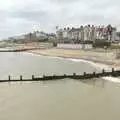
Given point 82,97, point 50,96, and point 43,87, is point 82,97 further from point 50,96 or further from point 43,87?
point 43,87

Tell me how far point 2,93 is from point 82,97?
31.3 feet

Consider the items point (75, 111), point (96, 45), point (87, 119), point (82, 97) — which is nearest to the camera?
point (87, 119)

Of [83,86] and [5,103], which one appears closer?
[5,103]

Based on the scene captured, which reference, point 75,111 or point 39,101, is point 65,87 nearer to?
point 39,101

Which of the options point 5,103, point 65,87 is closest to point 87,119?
point 5,103

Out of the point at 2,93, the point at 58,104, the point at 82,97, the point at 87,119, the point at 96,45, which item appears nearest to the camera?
the point at 87,119

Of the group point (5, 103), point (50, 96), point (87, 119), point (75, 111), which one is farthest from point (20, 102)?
point (87, 119)

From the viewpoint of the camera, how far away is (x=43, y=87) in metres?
37.8

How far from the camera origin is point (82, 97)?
104ft

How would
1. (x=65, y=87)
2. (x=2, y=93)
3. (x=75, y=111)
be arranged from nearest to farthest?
(x=75, y=111) → (x=2, y=93) → (x=65, y=87)

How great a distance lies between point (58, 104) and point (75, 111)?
2849mm

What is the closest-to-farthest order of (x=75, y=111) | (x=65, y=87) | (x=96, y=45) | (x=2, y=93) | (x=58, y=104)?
(x=75, y=111)
(x=58, y=104)
(x=2, y=93)
(x=65, y=87)
(x=96, y=45)

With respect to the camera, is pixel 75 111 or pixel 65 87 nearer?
pixel 75 111

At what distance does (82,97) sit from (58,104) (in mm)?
3930
